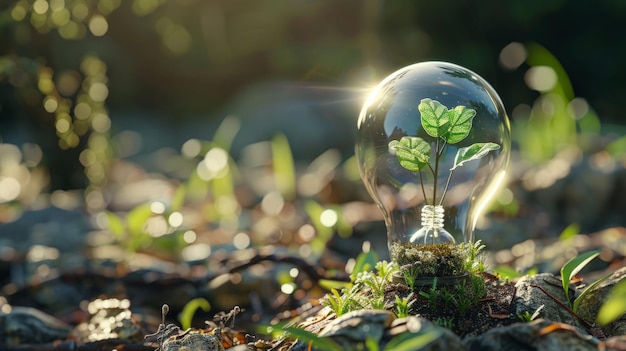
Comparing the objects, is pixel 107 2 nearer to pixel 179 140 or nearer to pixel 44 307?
pixel 44 307

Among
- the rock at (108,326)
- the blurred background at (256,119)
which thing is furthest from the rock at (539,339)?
the blurred background at (256,119)

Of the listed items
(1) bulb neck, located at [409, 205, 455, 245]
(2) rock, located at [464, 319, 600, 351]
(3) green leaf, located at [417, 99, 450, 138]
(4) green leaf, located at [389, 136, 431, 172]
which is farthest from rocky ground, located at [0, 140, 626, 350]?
(3) green leaf, located at [417, 99, 450, 138]

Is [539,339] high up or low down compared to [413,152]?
down

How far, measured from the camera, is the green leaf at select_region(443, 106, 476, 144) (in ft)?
7.47

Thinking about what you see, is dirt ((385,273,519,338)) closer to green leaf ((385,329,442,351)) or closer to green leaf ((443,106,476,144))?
green leaf ((385,329,442,351))

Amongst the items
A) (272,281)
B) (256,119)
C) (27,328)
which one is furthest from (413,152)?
(256,119)

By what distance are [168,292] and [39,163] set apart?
367 cm

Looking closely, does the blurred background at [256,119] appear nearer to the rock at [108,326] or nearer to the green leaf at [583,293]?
the rock at [108,326]

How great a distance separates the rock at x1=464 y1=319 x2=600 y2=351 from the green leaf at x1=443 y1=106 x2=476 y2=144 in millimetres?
638

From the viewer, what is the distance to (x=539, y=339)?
1.81 meters

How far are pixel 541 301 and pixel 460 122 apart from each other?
56 centimetres

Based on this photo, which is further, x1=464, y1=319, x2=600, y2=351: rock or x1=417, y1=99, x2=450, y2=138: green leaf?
x1=417, y1=99, x2=450, y2=138: green leaf

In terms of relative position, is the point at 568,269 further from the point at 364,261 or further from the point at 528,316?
the point at 364,261

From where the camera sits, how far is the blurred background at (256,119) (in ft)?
17.0
